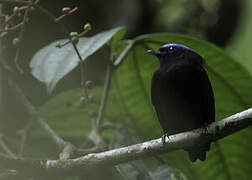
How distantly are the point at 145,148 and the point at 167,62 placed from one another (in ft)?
1.73

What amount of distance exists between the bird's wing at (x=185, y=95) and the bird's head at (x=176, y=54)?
0.11 ft

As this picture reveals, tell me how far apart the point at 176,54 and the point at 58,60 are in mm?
508

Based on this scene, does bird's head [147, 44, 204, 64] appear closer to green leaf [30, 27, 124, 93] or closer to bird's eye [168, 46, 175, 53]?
bird's eye [168, 46, 175, 53]

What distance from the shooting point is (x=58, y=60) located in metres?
1.77

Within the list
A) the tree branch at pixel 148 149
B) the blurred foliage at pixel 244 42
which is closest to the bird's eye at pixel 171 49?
the tree branch at pixel 148 149

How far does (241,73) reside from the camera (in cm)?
216

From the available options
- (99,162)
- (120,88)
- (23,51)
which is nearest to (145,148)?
(99,162)

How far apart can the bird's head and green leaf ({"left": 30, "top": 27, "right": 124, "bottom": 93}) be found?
26 cm

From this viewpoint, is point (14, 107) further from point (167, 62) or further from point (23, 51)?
point (167, 62)

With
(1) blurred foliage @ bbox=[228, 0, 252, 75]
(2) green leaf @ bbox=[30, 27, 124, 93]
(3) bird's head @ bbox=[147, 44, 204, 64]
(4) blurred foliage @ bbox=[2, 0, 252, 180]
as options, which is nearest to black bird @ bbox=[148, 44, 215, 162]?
(3) bird's head @ bbox=[147, 44, 204, 64]

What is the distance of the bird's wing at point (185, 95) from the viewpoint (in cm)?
185

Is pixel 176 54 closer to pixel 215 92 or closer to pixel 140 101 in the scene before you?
pixel 215 92

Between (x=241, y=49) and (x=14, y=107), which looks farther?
(x=241, y=49)

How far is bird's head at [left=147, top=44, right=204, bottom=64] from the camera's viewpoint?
1.87m
